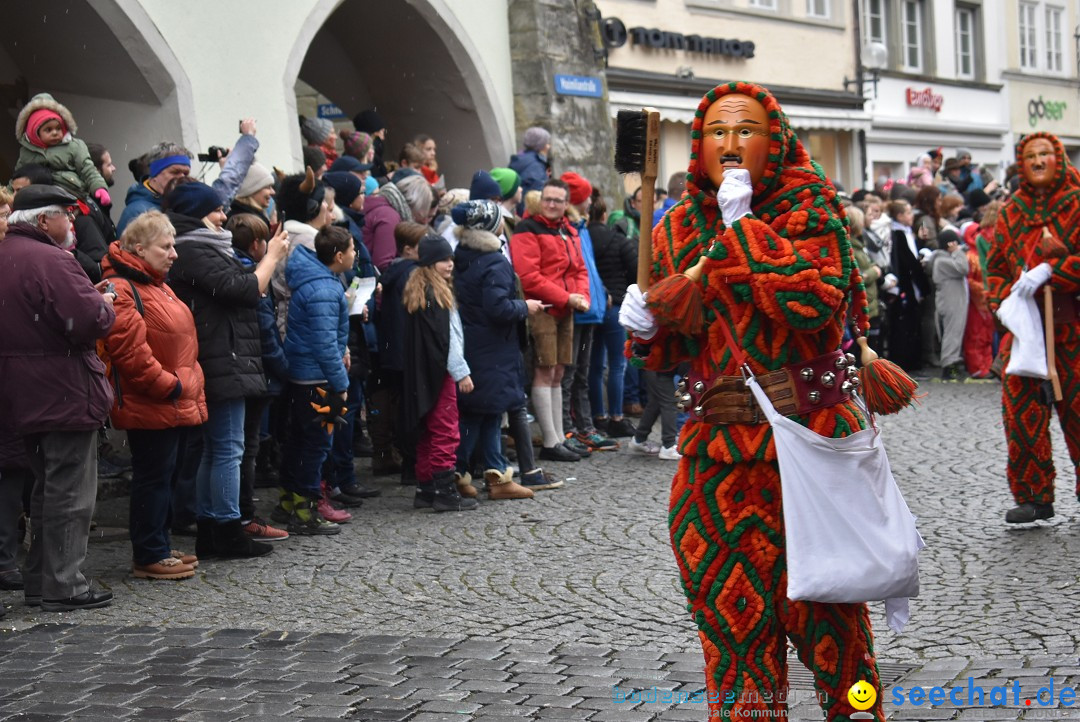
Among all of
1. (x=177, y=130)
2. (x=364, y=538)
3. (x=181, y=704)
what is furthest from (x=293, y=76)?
(x=181, y=704)

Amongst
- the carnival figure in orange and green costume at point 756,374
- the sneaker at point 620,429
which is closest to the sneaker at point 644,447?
the sneaker at point 620,429

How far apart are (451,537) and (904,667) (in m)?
3.52

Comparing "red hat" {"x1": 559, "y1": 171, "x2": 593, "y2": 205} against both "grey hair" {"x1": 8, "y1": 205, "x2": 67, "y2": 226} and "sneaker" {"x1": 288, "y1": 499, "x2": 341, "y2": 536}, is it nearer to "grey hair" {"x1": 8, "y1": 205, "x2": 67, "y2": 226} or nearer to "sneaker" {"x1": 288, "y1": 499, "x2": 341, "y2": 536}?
"sneaker" {"x1": 288, "y1": 499, "x2": 341, "y2": 536}

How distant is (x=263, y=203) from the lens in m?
9.60

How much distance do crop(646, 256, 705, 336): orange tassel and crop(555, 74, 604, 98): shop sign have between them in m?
12.0

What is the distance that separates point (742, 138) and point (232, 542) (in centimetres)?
460

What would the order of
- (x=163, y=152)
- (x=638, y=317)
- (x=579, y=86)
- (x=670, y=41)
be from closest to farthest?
(x=638, y=317)
(x=163, y=152)
(x=579, y=86)
(x=670, y=41)

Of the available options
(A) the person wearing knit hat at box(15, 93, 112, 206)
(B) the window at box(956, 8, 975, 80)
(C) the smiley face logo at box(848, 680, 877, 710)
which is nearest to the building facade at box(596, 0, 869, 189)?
(B) the window at box(956, 8, 975, 80)

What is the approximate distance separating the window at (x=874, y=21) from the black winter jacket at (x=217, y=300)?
21.6 metres

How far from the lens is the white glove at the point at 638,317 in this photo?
4555 millimetres

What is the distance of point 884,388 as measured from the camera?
4.67 metres

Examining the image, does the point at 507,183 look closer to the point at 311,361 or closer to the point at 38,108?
the point at 311,361

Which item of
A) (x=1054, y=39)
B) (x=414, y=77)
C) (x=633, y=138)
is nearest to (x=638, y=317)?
(x=633, y=138)

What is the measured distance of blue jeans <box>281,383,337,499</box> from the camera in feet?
28.7
